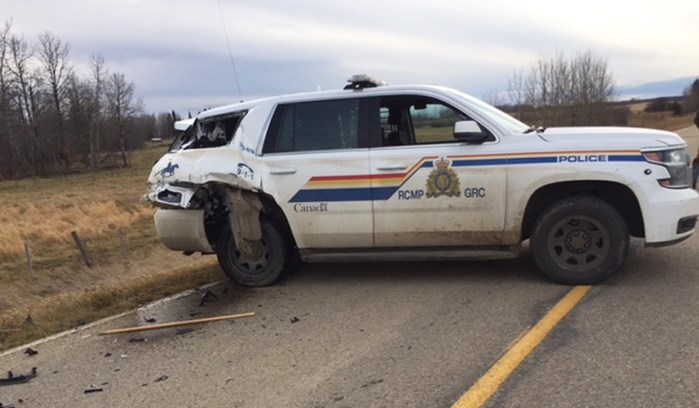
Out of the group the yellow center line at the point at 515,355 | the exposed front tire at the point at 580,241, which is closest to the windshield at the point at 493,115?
the exposed front tire at the point at 580,241

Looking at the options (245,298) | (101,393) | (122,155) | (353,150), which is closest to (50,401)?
(101,393)

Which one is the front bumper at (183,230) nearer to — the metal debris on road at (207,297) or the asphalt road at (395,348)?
the metal debris on road at (207,297)

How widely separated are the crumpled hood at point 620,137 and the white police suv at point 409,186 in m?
0.01

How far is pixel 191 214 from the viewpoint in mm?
6062

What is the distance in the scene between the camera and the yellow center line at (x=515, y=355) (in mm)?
3320

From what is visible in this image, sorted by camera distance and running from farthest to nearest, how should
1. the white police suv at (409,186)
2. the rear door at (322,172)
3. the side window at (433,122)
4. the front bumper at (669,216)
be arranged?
the rear door at (322,172) < the side window at (433,122) < the white police suv at (409,186) < the front bumper at (669,216)

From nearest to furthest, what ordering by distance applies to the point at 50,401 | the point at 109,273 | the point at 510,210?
the point at 50,401, the point at 510,210, the point at 109,273

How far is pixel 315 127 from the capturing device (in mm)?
5832

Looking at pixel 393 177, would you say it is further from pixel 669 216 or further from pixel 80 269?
pixel 80 269

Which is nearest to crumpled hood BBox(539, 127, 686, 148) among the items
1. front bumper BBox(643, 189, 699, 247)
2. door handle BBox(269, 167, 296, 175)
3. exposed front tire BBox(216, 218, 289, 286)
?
front bumper BBox(643, 189, 699, 247)

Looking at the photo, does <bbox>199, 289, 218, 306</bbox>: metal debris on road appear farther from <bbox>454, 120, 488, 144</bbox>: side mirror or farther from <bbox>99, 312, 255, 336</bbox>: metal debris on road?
<bbox>454, 120, 488, 144</bbox>: side mirror

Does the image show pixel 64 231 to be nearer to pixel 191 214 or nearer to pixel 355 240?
pixel 191 214

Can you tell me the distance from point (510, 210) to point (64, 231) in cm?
1539

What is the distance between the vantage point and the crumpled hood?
5055 mm
